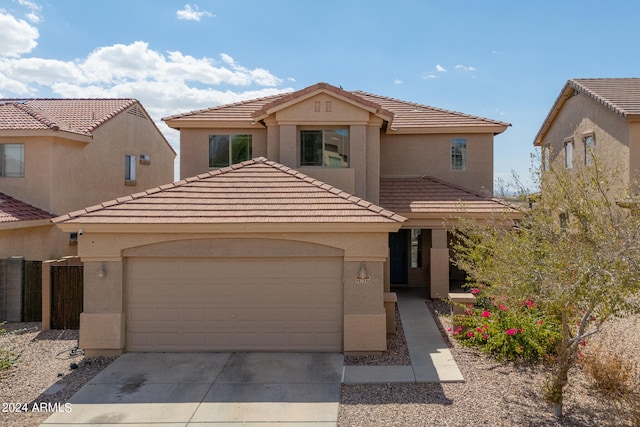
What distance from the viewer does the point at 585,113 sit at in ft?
70.8

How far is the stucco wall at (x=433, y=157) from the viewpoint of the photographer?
679 inches

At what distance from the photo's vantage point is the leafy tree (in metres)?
5.95

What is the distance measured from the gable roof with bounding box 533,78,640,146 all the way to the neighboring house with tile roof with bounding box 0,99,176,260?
2140 centimetres

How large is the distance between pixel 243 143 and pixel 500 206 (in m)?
9.10

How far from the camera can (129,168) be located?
22.4 m

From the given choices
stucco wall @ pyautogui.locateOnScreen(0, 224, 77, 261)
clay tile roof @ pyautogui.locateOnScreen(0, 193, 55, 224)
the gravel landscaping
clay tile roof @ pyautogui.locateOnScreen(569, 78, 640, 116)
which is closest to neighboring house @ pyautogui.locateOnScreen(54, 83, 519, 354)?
the gravel landscaping

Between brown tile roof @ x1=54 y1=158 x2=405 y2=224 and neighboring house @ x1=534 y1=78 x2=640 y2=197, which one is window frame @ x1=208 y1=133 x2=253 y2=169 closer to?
brown tile roof @ x1=54 y1=158 x2=405 y2=224

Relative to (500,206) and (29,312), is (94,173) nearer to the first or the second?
(29,312)

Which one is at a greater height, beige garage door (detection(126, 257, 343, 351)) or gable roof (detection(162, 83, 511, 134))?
gable roof (detection(162, 83, 511, 134))

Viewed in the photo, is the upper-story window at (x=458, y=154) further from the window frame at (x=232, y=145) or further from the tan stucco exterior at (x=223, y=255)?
the tan stucco exterior at (x=223, y=255)

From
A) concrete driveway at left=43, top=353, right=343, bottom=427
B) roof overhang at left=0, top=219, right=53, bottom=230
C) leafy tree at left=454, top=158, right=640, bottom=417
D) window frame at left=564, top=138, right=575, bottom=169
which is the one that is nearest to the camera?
leafy tree at left=454, top=158, right=640, bottom=417

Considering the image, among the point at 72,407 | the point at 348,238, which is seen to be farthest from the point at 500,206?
the point at 72,407

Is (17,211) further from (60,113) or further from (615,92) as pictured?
(615,92)

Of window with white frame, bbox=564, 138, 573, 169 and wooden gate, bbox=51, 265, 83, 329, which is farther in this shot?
window with white frame, bbox=564, 138, 573, 169
